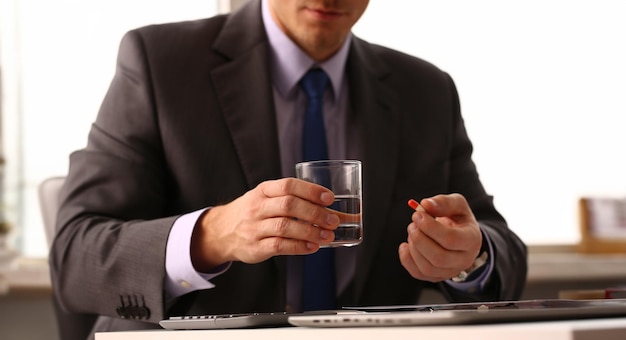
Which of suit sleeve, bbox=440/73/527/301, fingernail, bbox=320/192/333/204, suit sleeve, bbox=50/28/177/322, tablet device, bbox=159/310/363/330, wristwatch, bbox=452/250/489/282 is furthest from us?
suit sleeve, bbox=440/73/527/301

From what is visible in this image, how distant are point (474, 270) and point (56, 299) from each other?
3.03 ft

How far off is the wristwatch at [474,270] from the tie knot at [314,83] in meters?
0.51

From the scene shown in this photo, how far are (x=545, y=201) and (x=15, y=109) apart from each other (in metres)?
1.82

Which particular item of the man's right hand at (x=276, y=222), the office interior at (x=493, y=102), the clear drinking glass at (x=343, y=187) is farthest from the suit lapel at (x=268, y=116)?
the office interior at (x=493, y=102)

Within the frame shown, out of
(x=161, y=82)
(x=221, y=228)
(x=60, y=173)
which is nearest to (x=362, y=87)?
(x=161, y=82)

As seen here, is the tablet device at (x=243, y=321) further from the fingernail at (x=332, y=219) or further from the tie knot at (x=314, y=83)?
the tie knot at (x=314, y=83)

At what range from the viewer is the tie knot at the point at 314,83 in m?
2.02

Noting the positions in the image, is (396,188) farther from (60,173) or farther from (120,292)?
(60,173)

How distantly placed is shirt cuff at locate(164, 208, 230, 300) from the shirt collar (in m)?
0.59

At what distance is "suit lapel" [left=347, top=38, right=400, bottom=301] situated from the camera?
195 cm

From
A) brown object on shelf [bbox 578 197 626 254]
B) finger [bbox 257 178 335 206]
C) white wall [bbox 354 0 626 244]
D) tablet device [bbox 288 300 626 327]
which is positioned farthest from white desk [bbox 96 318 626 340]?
brown object on shelf [bbox 578 197 626 254]

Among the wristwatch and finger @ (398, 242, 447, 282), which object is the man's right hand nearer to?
finger @ (398, 242, 447, 282)

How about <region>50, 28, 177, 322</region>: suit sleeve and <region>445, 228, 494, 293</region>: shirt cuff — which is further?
<region>445, 228, 494, 293</region>: shirt cuff

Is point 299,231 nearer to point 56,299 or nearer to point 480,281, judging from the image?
point 480,281
